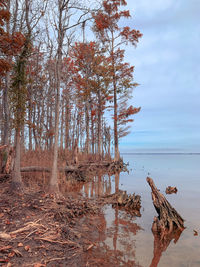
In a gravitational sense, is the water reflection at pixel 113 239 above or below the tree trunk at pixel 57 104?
below

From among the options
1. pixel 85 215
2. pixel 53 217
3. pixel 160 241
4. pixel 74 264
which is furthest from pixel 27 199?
pixel 160 241

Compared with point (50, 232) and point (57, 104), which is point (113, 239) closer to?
point (50, 232)

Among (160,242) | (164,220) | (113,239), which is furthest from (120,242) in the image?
(164,220)

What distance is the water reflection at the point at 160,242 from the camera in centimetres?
429

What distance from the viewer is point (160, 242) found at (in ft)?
16.7

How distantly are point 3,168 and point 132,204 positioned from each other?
6.27 meters

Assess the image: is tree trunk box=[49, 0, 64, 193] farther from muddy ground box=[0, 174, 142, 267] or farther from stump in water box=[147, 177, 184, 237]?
stump in water box=[147, 177, 184, 237]

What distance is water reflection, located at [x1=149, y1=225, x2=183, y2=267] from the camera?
4290mm

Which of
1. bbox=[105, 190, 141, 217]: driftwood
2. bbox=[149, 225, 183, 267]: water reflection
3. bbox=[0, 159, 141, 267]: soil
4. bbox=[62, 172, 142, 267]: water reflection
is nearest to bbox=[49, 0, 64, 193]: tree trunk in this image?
bbox=[0, 159, 141, 267]: soil

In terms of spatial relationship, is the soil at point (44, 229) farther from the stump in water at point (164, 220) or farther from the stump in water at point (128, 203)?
the stump in water at point (164, 220)

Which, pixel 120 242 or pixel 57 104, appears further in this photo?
pixel 57 104

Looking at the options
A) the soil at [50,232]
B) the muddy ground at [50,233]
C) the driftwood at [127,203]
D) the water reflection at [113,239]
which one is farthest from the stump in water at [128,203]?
the muddy ground at [50,233]

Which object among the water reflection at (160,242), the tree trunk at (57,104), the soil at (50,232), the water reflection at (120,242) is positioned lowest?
the water reflection at (160,242)

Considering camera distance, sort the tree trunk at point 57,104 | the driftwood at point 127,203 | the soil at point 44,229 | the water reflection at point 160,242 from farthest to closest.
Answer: the driftwood at point 127,203 → the tree trunk at point 57,104 → the water reflection at point 160,242 → the soil at point 44,229
